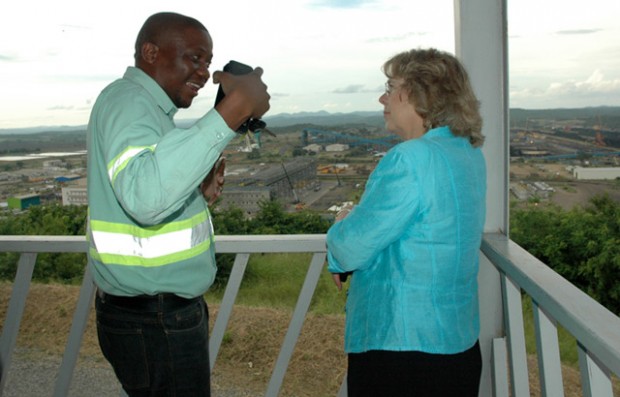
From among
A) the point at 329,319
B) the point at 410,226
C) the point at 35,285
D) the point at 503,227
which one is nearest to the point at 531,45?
the point at 503,227

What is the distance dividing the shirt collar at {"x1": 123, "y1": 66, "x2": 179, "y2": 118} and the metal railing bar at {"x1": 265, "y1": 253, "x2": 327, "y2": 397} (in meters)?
1.03

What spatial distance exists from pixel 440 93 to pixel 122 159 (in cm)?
84

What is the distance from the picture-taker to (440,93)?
1466mm

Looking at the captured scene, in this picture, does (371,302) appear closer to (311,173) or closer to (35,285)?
(311,173)

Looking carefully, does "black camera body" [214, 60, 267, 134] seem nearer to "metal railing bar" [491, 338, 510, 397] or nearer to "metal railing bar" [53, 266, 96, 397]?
"metal railing bar" [53, 266, 96, 397]

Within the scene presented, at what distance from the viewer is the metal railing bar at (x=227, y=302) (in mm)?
2242

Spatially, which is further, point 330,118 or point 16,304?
point 16,304

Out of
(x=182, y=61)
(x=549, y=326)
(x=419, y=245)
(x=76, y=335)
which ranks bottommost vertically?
(x=76, y=335)

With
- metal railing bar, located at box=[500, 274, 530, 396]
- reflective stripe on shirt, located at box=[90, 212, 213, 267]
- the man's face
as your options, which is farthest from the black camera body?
metal railing bar, located at box=[500, 274, 530, 396]

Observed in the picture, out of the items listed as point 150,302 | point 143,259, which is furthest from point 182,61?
point 150,302

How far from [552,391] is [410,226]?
54 centimetres

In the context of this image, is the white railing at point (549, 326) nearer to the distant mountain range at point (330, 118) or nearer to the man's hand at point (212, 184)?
the distant mountain range at point (330, 118)

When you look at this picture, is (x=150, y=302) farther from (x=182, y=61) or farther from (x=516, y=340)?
(x=516, y=340)

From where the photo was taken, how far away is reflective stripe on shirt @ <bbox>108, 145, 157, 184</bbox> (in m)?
1.06
